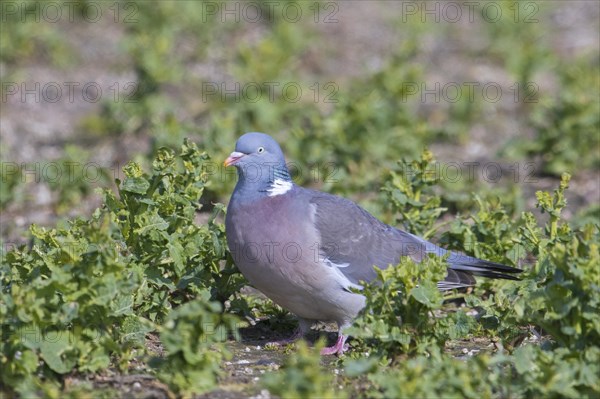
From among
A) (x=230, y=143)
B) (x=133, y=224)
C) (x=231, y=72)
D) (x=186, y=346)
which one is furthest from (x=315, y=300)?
(x=231, y=72)

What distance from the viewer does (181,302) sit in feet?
18.5

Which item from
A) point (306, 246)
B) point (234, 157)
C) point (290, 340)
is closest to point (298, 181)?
point (234, 157)

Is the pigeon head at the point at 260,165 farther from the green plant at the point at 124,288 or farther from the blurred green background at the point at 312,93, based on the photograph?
the blurred green background at the point at 312,93

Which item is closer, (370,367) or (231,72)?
(370,367)

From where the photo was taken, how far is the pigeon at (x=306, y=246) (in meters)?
5.34

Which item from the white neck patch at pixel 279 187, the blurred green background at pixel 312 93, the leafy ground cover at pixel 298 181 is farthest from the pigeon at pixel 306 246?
the blurred green background at pixel 312 93

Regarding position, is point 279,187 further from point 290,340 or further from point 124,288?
point 124,288

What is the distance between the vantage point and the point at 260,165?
564 centimetres

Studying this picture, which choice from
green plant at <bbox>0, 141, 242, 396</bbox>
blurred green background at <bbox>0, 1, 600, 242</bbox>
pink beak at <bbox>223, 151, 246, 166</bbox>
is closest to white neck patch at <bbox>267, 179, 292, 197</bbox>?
pink beak at <bbox>223, 151, 246, 166</bbox>

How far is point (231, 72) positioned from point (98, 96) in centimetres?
133

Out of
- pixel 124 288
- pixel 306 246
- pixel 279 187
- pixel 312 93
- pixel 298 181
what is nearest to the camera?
pixel 124 288

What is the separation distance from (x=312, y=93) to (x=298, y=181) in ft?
7.76

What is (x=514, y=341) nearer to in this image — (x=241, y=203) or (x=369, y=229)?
(x=369, y=229)

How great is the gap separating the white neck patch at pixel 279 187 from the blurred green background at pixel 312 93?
1.59m
